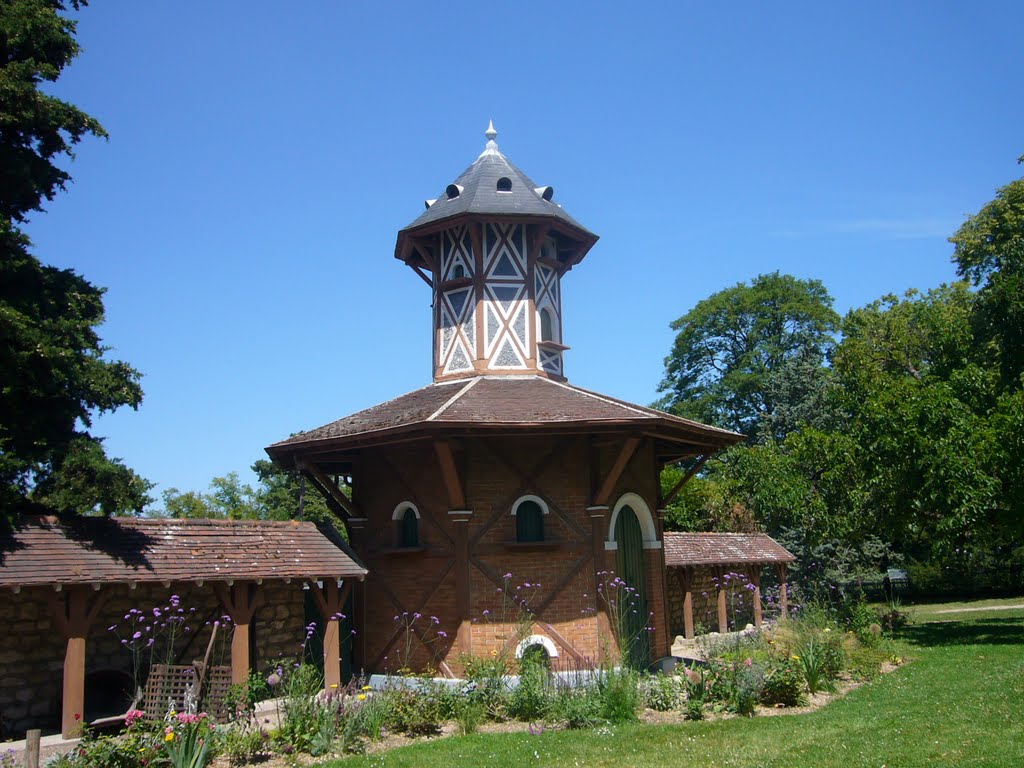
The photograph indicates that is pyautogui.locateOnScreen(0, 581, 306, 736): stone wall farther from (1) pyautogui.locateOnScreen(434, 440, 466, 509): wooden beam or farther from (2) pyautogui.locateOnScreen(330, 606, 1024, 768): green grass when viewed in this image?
(2) pyautogui.locateOnScreen(330, 606, 1024, 768): green grass

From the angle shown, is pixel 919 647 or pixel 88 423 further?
pixel 919 647

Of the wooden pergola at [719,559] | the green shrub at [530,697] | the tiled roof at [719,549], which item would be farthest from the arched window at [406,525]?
the wooden pergola at [719,559]

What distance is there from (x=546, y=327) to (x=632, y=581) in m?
5.72

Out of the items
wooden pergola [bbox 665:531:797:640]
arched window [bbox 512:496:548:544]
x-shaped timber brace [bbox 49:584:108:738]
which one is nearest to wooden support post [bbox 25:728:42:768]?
x-shaped timber brace [bbox 49:584:108:738]

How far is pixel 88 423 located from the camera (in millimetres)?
11680

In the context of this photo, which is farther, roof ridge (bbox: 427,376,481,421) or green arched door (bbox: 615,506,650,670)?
green arched door (bbox: 615,506,650,670)

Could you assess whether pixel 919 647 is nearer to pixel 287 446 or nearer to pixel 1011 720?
pixel 1011 720

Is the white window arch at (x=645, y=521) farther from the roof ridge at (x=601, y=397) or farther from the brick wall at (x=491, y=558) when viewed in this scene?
the roof ridge at (x=601, y=397)

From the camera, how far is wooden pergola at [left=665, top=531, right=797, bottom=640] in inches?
815

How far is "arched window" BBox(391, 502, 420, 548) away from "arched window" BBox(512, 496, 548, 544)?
1.92m

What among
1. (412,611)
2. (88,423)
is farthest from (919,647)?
(88,423)

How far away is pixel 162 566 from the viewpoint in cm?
1141

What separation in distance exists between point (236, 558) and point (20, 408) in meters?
3.50

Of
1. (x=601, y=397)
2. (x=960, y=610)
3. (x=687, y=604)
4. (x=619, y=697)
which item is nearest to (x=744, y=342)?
(x=960, y=610)
